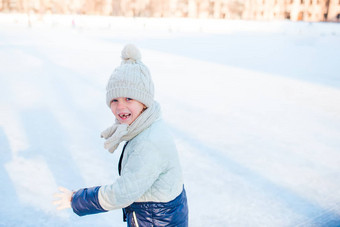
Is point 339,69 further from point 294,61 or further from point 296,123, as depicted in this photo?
point 296,123

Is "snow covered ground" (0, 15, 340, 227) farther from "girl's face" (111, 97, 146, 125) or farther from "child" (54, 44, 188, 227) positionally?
"girl's face" (111, 97, 146, 125)

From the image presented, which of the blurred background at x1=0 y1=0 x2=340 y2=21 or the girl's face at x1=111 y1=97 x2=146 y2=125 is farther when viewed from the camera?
the blurred background at x1=0 y1=0 x2=340 y2=21

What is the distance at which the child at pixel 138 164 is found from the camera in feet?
3.71

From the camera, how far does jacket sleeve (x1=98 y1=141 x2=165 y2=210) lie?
1.12 meters

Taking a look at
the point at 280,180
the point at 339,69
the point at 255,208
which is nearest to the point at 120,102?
the point at 255,208

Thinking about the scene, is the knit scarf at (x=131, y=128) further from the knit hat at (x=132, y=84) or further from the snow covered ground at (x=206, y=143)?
the snow covered ground at (x=206, y=143)

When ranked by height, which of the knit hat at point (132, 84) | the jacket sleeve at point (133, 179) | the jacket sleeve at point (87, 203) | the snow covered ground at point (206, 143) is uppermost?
the knit hat at point (132, 84)

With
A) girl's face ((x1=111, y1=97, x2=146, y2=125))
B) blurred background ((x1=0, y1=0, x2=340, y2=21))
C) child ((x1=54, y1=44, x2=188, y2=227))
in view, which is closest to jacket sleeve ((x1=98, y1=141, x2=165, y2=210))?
child ((x1=54, y1=44, x2=188, y2=227))

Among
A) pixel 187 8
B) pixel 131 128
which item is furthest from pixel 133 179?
pixel 187 8

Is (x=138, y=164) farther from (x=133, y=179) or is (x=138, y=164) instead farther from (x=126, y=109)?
(x=126, y=109)

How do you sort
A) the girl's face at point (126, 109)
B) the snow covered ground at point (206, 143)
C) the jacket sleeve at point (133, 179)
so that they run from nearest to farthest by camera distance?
the jacket sleeve at point (133, 179) < the girl's face at point (126, 109) < the snow covered ground at point (206, 143)

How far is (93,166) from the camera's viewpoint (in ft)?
9.04

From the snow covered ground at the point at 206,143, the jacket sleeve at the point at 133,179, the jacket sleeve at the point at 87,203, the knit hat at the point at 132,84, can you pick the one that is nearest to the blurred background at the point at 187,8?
the snow covered ground at the point at 206,143

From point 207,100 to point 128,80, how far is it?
3891 mm
